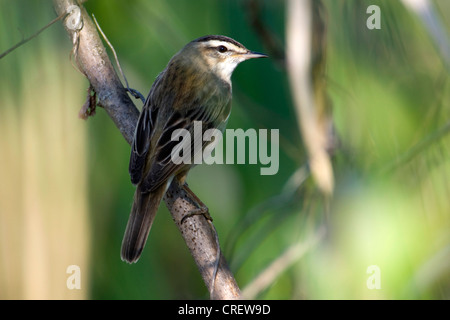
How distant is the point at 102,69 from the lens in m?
2.86

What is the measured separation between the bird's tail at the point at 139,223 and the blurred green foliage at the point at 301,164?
42cm

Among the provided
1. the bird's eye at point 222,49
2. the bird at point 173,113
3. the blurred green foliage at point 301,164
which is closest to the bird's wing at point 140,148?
the bird at point 173,113

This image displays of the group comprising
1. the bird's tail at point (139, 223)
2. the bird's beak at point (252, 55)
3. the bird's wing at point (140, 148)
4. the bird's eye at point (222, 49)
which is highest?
the bird's eye at point (222, 49)

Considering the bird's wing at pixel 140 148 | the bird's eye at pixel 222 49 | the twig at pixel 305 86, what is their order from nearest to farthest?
1. the twig at pixel 305 86
2. the bird's wing at pixel 140 148
3. the bird's eye at pixel 222 49

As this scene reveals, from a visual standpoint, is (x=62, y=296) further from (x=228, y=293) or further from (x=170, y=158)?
(x=228, y=293)

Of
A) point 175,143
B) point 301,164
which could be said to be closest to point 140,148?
point 175,143

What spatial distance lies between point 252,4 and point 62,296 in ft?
6.81

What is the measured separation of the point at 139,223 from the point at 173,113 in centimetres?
76

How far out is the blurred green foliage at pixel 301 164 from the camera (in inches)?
108

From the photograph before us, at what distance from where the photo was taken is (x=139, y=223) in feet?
9.71

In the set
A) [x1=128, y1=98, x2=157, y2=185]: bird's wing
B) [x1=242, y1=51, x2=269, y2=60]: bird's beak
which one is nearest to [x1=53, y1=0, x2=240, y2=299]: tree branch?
[x1=128, y1=98, x2=157, y2=185]: bird's wing

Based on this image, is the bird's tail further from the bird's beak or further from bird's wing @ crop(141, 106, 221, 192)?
the bird's beak

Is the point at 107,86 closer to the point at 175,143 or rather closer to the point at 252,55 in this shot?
the point at 175,143

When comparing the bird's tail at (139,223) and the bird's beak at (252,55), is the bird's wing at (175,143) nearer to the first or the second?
the bird's tail at (139,223)
